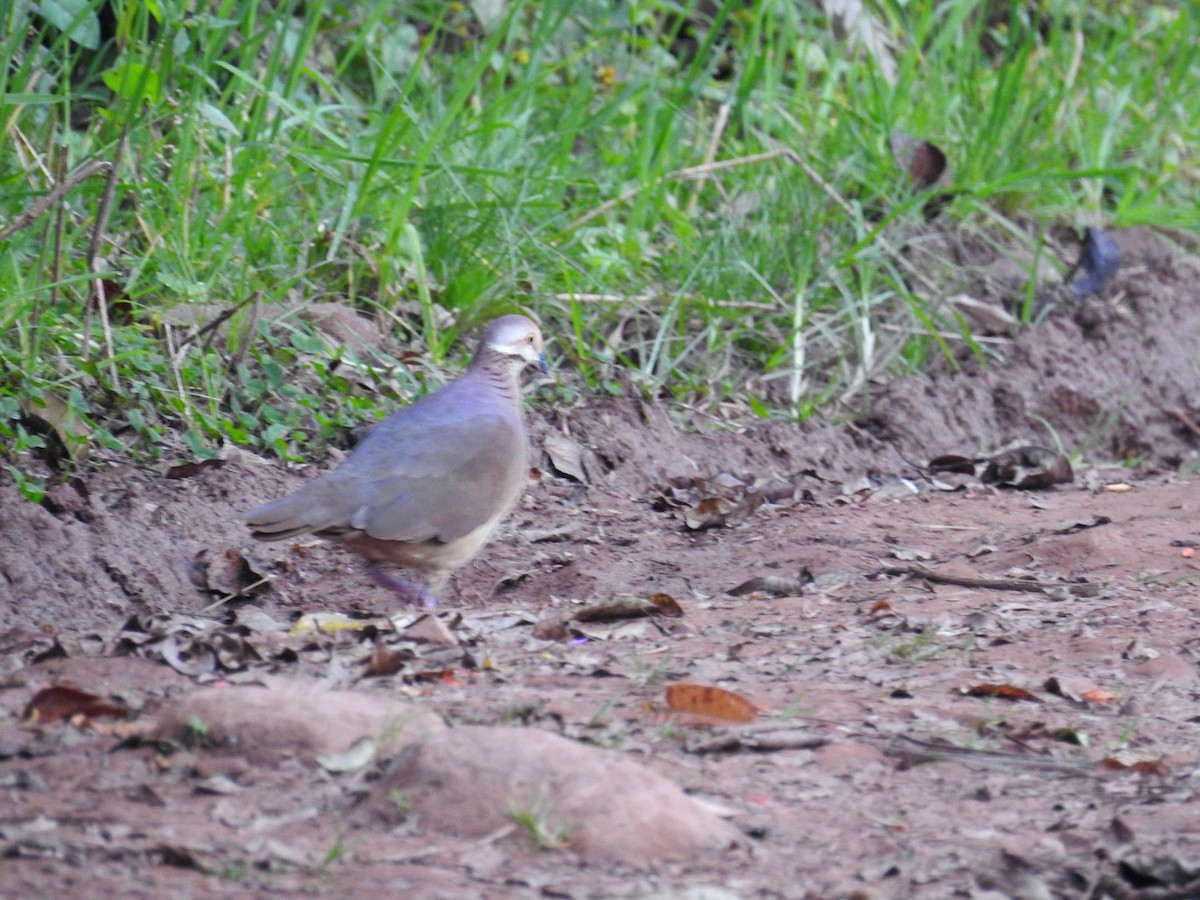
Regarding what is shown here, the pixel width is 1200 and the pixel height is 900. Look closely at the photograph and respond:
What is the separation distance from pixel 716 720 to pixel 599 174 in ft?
13.4

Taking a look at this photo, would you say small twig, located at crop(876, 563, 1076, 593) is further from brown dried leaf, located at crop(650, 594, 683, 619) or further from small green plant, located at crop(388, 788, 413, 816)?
small green plant, located at crop(388, 788, 413, 816)

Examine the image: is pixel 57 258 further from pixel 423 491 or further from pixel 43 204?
pixel 423 491

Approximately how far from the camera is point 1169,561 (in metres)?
4.13

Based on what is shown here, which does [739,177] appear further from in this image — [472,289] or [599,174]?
[472,289]

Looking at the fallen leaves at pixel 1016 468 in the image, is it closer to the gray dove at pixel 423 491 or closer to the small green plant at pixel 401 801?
the gray dove at pixel 423 491

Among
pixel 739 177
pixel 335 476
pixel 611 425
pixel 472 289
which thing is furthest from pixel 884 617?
pixel 739 177

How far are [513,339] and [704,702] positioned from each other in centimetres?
185

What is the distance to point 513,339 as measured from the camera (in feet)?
14.3

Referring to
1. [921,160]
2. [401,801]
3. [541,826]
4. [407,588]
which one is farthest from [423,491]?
[921,160]

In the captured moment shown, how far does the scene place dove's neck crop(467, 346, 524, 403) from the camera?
425 cm

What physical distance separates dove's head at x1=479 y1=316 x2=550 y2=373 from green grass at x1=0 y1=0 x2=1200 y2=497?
615mm

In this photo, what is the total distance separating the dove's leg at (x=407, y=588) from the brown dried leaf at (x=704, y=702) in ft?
4.07

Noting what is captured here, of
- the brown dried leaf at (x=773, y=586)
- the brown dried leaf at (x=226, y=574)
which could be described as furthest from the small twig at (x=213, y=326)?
the brown dried leaf at (x=773, y=586)

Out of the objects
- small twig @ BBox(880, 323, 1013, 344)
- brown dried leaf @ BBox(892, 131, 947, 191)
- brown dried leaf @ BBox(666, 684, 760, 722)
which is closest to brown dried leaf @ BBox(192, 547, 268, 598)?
brown dried leaf @ BBox(666, 684, 760, 722)
